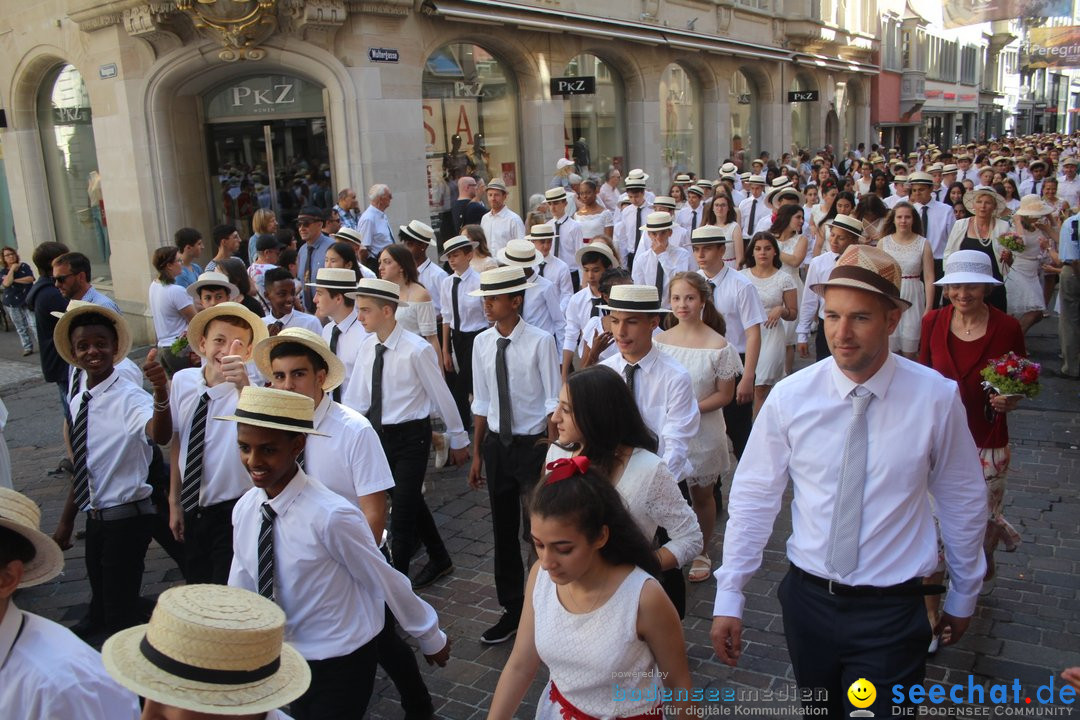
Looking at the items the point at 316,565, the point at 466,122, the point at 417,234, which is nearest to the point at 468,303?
the point at 417,234

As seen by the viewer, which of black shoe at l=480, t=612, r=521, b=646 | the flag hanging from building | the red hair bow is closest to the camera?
the red hair bow

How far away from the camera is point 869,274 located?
3.19m

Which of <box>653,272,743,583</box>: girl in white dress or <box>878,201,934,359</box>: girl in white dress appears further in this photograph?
<box>878,201,934,359</box>: girl in white dress

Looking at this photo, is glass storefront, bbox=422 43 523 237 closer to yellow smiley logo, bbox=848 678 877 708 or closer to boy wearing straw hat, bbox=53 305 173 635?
boy wearing straw hat, bbox=53 305 173 635

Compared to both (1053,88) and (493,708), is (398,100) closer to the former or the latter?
(493,708)

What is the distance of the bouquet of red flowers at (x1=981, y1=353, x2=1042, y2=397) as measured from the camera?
15.6 ft

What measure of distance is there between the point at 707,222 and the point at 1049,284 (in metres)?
5.74

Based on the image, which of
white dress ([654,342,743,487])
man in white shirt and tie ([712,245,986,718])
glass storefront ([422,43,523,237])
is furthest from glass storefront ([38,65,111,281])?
man in white shirt and tie ([712,245,986,718])

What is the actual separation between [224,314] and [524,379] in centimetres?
174

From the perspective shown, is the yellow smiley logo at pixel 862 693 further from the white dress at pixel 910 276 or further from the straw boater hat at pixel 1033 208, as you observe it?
the straw boater hat at pixel 1033 208

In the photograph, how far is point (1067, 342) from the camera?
33.9 ft

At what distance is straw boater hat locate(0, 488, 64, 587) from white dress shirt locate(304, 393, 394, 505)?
5.23ft

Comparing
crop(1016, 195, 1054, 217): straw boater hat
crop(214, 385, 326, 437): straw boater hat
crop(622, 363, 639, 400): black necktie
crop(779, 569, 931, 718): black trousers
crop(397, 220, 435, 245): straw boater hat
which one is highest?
crop(397, 220, 435, 245): straw boater hat

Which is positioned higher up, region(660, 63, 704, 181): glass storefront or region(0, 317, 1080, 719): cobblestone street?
region(660, 63, 704, 181): glass storefront
